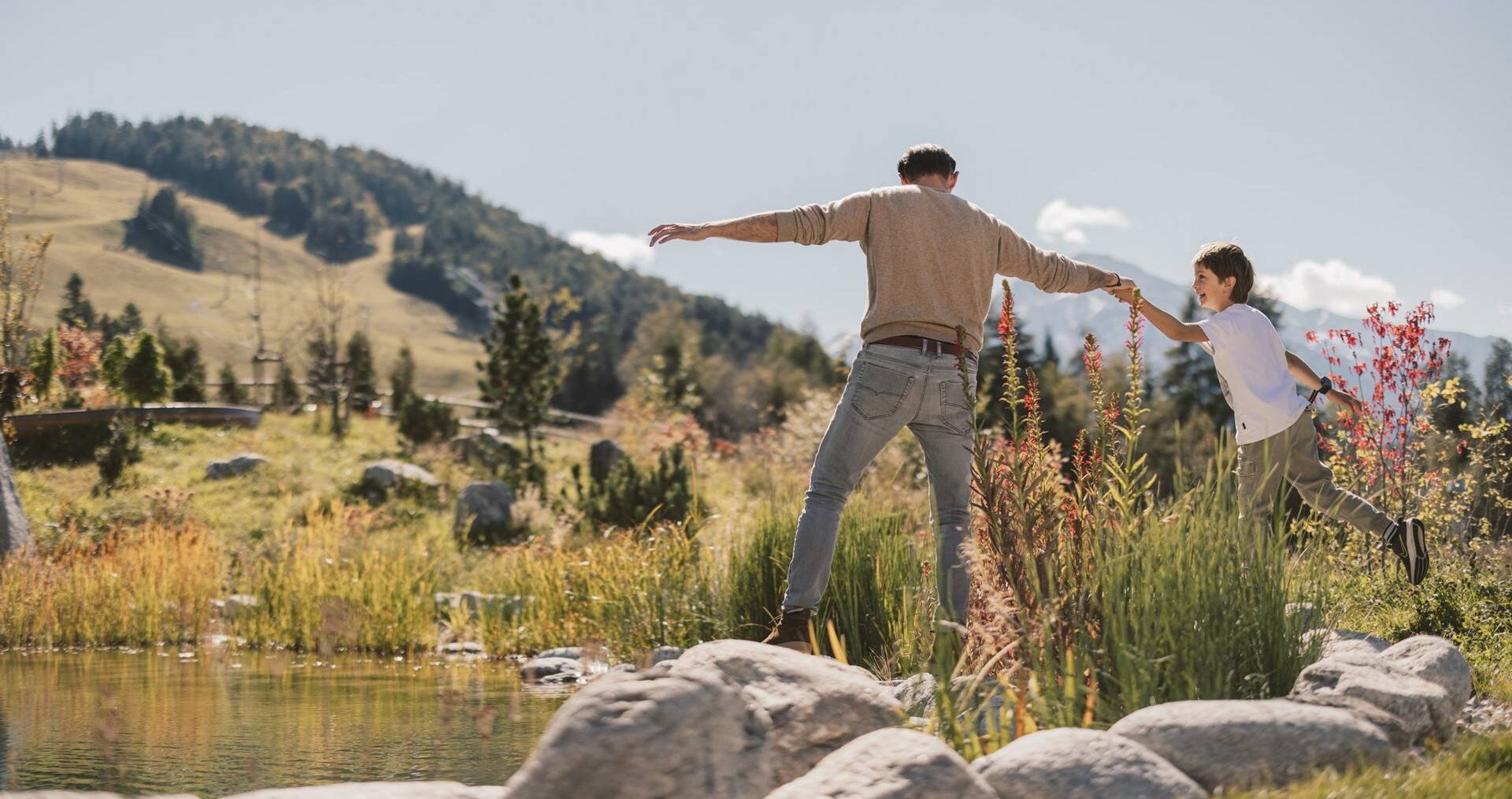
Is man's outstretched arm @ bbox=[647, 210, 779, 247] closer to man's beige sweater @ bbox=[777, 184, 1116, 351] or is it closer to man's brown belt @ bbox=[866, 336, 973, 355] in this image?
man's beige sweater @ bbox=[777, 184, 1116, 351]

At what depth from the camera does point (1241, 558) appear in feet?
11.4

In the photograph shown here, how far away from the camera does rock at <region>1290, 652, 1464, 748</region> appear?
10.5 ft

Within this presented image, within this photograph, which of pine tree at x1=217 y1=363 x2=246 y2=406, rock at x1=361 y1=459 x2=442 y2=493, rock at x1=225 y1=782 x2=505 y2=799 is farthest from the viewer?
pine tree at x1=217 y1=363 x2=246 y2=406

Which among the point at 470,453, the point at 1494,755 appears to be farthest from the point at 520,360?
the point at 1494,755

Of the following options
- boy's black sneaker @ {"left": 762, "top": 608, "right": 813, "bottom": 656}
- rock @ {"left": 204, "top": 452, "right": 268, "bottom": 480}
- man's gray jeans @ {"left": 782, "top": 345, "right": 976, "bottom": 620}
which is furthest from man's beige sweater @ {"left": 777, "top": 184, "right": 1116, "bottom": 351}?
rock @ {"left": 204, "top": 452, "right": 268, "bottom": 480}

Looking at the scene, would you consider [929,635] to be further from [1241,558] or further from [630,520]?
[630,520]

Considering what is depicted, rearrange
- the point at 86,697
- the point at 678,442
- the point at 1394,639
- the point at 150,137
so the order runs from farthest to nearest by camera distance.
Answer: the point at 150,137 < the point at 678,442 < the point at 86,697 < the point at 1394,639

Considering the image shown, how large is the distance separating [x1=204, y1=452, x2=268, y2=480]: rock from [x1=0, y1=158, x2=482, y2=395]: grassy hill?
51.7 m

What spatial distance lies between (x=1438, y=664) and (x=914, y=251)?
227 centimetres

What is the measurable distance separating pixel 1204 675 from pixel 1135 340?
107cm

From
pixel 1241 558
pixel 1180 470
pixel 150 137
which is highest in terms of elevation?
pixel 150 137

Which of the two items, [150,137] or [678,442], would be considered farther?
[150,137]

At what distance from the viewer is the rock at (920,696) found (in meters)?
3.62

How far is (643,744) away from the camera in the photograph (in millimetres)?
2500
